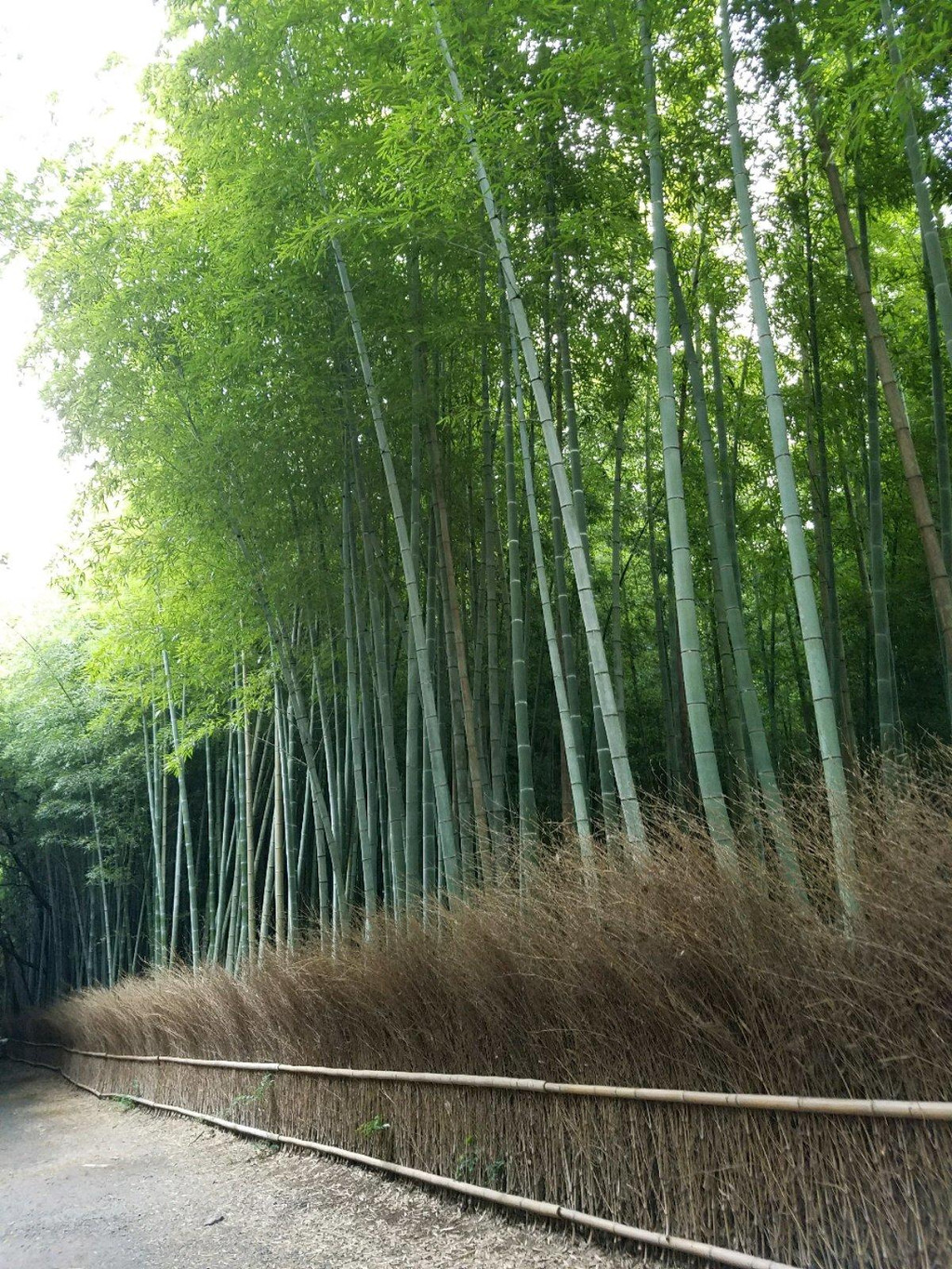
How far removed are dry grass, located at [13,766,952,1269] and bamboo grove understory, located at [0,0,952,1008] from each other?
125mm

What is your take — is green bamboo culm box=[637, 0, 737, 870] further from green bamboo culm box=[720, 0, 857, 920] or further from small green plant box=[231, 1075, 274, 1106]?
small green plant box=[231, 1075, 274, 1106]

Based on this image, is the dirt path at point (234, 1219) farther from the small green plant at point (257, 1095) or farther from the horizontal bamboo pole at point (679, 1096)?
the horizontal bamboo pole at point (679, 1096)

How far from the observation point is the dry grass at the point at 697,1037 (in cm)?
202

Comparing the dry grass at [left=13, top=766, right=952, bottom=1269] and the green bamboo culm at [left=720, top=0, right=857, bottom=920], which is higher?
the green bamboo culm at [left=720, top=0, right=857, bottom=920]

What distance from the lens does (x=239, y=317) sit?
17.2 feet

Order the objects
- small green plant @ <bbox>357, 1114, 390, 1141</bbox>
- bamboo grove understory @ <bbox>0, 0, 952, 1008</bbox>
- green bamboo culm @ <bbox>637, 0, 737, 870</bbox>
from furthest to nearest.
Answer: small green plant @ <bbox>357, 1114, 390, 1141</bbox> → bamboo grove understory @ <bbox>0, 0, 952, 1008</bbox> → green bamboo culm @ <bbox>637, 0, 737, 870</bbox>

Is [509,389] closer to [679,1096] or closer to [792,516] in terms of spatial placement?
[792,516]

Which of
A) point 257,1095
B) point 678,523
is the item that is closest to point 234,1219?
point 257,1095

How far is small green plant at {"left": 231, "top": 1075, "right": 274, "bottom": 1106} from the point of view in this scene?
199 inches

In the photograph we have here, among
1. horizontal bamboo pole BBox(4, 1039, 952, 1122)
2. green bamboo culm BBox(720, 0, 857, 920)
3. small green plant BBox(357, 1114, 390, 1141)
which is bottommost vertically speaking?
small green plant BBox(357, 1114, 390, 1141)

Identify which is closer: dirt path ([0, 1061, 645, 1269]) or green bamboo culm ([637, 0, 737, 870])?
dirt path ([0, 1061, 645, 1269])

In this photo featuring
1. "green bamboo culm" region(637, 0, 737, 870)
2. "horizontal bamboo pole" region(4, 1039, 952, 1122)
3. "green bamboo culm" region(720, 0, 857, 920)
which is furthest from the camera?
"green bamboo culm" region(637, 0, 737, 870)

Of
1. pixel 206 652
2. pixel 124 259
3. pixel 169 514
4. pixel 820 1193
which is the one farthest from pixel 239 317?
pixel 820 1193

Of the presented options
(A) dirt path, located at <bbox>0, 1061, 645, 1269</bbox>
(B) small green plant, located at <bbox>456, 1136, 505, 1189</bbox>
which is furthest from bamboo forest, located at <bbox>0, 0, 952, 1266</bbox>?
(A) dirt path, located at <bbox>0, 1061, 645, 1269</bbox>
